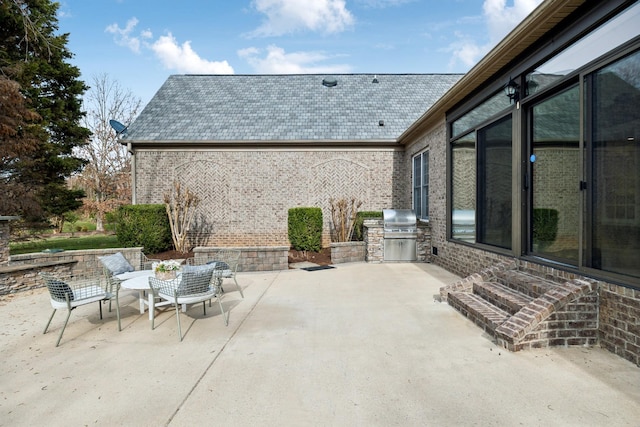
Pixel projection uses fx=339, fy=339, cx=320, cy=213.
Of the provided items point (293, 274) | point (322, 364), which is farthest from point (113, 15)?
point (322, 364)

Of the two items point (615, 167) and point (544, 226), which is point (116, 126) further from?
point (615, 167)

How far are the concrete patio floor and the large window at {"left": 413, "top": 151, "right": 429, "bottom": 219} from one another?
5.48 metres

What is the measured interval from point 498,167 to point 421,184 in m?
4.43

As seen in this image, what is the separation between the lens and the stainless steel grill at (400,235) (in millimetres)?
9430

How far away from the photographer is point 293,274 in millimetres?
7969

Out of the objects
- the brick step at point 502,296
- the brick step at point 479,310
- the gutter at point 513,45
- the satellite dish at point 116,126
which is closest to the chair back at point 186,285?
the brick step at point 479,310

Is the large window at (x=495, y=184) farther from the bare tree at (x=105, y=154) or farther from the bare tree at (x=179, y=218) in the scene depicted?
the bare tree at (x=105, y=154)

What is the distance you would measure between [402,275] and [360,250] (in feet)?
7.29

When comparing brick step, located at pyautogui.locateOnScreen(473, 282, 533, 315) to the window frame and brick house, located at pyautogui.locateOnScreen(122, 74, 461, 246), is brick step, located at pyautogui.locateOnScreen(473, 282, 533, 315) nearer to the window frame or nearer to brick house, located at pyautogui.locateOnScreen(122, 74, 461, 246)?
the window frame

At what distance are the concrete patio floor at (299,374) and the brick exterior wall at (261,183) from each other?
6.91m

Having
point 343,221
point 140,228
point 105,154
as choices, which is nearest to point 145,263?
point 140,228

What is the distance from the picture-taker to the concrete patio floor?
97.1 inches

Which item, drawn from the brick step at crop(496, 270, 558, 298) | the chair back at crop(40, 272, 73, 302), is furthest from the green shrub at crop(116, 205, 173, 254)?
the brick step at crop(496, 270, 558, 298)

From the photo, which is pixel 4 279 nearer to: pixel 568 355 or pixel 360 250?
pixel 360 250
